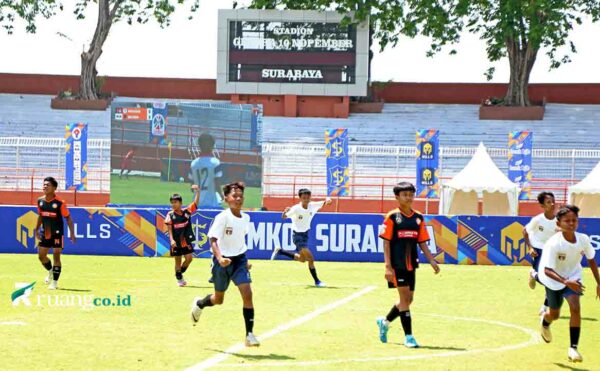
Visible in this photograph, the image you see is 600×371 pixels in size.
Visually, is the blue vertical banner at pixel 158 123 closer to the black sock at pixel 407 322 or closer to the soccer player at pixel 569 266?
the black sock at pixel 407 322

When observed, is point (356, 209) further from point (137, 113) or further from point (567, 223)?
point (567, 223)

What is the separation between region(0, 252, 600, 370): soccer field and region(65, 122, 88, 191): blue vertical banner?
72.7ft

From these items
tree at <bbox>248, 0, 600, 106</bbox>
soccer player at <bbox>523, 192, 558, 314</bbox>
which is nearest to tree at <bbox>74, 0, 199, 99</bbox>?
tree at <bbox>248, 0, 600, 106</bbox>

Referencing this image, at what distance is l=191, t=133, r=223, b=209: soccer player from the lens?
4038cm

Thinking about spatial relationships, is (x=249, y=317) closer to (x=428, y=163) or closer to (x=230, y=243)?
(x=230, y=243)

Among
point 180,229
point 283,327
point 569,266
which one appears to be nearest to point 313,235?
point 180,229

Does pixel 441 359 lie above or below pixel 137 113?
below

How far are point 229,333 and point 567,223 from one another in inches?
179

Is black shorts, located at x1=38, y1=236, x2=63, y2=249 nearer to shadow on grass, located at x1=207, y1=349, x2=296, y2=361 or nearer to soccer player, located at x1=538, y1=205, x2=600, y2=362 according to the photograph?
shadow on grass, located at x1=207, y1=349, x2=296, y2=361

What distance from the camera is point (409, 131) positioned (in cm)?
5759

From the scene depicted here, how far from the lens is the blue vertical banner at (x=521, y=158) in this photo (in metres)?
45.5

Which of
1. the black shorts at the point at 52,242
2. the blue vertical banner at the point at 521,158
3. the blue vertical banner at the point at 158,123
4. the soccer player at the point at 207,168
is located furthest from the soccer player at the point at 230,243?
the blue vertical banner at the point at 521,158

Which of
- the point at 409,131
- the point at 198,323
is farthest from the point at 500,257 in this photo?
the point at 409,131

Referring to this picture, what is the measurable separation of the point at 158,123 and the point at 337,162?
773 centimetres
